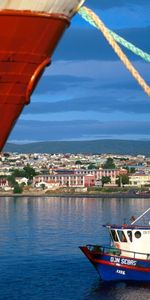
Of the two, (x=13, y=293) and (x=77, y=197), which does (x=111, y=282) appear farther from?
(x=77, y=197)

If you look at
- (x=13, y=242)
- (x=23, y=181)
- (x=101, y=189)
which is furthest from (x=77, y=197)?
(x=13, y=242)

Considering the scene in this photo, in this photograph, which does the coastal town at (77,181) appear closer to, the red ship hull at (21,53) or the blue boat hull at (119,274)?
the blue boat hull at (119,274)

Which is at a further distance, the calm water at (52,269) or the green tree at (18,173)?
the green tree at (18,173)

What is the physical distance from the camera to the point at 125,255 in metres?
29.9

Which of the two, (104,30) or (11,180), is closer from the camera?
(104,30)

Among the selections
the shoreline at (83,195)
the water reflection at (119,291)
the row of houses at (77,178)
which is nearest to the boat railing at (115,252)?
the water reflection at (119,291)

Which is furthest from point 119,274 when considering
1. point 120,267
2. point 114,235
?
point 114,235

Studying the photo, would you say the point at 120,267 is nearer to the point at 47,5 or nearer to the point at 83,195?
the point at 47,5

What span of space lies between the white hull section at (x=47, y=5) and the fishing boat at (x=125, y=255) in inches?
963

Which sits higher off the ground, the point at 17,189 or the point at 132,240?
the point at 17,189

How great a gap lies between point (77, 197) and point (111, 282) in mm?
108916

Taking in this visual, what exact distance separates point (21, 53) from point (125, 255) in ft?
85.6

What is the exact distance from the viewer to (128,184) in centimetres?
15238

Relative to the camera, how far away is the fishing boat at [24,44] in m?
4.21
